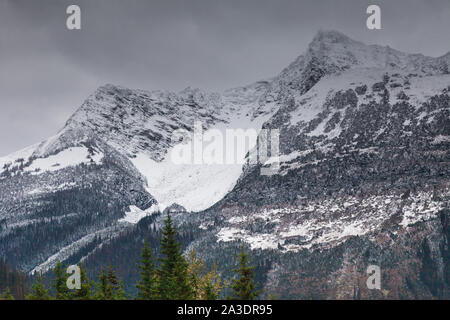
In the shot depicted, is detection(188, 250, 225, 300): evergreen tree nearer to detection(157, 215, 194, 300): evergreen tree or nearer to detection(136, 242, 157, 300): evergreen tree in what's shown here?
detection(157, 215, 194, 300): evergreen tree

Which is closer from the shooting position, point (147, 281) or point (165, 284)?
point (165, 284)

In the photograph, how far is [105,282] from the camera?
2532 inches

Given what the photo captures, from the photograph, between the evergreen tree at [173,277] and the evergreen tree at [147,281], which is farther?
the evergreen tree at [147,281]

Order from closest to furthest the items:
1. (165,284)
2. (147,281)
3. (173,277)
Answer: (173,277)
(165,284)
(147,281)

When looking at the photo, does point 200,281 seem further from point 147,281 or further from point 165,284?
point 147,281

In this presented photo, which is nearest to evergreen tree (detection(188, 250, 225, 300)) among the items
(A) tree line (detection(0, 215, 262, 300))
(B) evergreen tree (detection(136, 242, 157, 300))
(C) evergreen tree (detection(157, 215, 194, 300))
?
(A) tree line (detection(0, 215, 262, 300))

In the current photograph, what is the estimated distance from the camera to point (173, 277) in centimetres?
5612

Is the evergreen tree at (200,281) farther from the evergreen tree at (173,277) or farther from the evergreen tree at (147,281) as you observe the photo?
the evergreen tree at (147,281)

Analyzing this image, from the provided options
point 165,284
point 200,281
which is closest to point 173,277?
point 165,284

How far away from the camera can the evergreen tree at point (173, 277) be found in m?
55.0

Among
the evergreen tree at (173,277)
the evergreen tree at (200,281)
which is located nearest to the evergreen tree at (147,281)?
the evergreen tree at (173,277)

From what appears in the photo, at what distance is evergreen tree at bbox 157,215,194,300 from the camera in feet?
180
